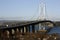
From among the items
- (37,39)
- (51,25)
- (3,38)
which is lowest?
(51,25)

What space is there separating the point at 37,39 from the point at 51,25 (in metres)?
30.1

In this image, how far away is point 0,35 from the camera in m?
5.45

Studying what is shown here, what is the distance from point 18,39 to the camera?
652cm

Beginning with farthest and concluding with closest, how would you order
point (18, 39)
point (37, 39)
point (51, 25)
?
point (51, 25) → point (37, 39) → point (18, 39)

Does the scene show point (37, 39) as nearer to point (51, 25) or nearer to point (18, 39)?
point (18, 39)

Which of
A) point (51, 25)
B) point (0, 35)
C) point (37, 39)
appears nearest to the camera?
point (0, 35)

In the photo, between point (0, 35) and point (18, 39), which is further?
point (18, 39)

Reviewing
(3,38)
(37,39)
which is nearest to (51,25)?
(37,39)

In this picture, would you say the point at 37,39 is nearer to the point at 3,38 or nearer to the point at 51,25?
the point at 3,38

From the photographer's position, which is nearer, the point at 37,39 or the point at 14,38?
the point at 14,38

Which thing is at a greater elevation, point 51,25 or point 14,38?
point 14,38

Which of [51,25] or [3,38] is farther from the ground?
[3,38]

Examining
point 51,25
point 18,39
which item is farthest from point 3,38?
point 51,25

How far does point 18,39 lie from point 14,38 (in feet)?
0.58
